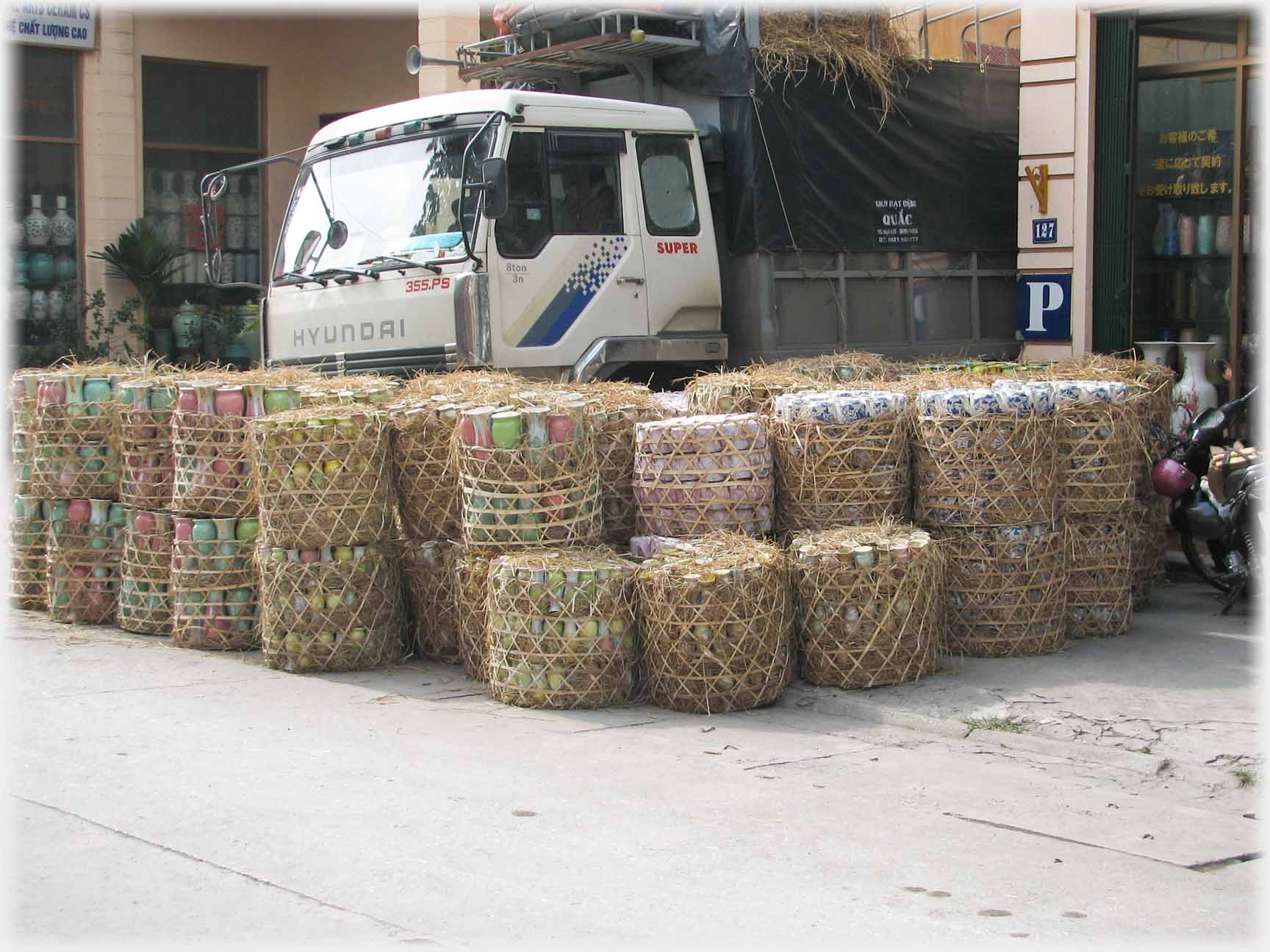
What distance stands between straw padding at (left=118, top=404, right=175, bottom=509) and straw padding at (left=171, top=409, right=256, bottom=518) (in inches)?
14.8

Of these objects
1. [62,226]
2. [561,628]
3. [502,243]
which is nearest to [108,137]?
[62,226]

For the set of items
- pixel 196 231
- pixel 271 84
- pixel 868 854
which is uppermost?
pixel 271 84

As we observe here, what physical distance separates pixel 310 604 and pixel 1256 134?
8413 millimetres

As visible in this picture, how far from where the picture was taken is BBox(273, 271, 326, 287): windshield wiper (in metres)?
11.0

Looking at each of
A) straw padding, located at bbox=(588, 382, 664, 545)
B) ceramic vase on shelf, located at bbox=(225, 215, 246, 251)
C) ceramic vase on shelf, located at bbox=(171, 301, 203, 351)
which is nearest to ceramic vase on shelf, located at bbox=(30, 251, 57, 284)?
ceramic vase on shelf, located at bbox=(171, 301, 203, 351)

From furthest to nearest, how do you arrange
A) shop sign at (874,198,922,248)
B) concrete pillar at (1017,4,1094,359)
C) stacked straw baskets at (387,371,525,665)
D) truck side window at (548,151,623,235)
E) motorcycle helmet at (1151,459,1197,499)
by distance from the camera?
shop sign at (874,198,922,248) → concrete pillar at (1017,4,1094,359) → truck side window at (548,151,623,235) → motorcycle helmet at (1151,459,1197,499) → stacked straw baskets at (387,371,525,665)

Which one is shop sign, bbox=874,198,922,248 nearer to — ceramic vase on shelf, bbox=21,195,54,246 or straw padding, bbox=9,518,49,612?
straw padding, bbox=9,518,49,612

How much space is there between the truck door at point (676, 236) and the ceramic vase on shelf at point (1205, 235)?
4095 mm

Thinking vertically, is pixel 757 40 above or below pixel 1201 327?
above

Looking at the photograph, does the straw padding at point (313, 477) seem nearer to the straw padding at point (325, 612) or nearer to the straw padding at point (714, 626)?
the straw padding at point (325, 612)

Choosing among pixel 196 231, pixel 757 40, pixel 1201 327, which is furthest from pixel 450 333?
pixel 1201 327

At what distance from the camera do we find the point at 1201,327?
12.0 meters

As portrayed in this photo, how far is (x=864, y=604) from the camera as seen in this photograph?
287 inches

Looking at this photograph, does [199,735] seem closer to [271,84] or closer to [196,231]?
[196,231]
